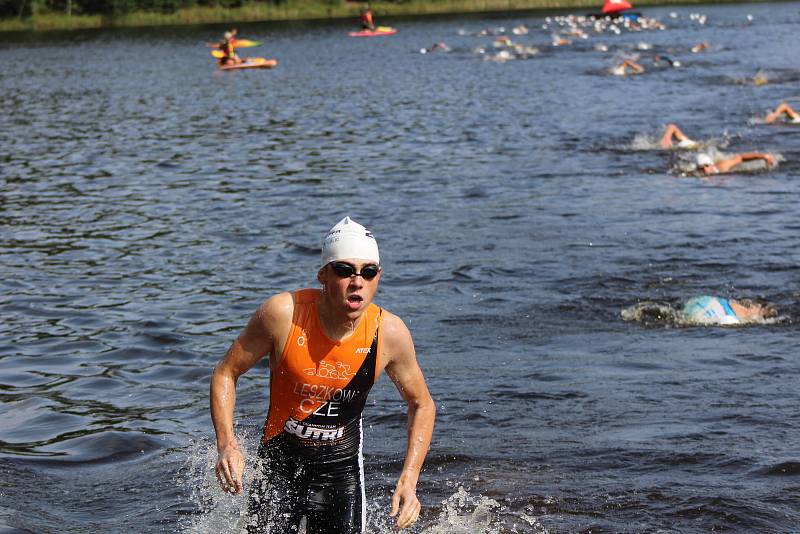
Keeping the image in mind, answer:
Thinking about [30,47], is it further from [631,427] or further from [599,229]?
[631,427]

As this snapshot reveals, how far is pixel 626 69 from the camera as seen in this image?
40.4 meters

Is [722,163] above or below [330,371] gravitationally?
below

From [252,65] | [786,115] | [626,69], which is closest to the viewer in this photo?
[786,115]

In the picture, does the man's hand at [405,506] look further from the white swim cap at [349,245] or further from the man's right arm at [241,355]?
the white swim cap at [349,245]

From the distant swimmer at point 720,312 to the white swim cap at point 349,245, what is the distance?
24.0 feet

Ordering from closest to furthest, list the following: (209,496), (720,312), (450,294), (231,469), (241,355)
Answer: (231,469)
(241,355)
(209,496)
(720,312)
(450,294)

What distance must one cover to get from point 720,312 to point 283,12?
254 feet

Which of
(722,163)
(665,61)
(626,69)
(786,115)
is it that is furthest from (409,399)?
(665,61)

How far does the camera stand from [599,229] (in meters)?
16.5

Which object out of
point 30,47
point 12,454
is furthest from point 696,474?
point 30,47

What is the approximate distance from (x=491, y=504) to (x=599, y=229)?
916 centimetres

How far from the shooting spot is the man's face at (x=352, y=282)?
5.41m

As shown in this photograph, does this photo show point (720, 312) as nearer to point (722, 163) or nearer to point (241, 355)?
point (241, 355)

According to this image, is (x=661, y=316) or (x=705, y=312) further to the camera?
(x=661, y=316)
